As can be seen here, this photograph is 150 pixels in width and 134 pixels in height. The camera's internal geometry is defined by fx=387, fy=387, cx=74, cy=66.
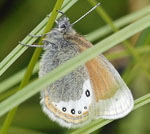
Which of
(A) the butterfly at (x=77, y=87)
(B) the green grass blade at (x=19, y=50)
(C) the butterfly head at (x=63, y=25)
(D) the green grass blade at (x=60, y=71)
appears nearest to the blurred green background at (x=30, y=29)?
(A) the butterfly at (x=77, y=87)

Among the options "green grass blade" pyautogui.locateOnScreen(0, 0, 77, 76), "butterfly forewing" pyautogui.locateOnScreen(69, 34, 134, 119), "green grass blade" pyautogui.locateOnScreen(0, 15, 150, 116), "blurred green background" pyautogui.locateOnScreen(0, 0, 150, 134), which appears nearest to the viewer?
"green grass blade" pyautogui.locateOnScreen(0, 15, 150, 116)

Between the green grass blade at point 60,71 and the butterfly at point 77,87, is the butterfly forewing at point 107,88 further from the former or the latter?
the green grass blade at point 60,71

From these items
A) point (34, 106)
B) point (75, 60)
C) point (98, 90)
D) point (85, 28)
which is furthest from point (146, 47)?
point (75, 60)

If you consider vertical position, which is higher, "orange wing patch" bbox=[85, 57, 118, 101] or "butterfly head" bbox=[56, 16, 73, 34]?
"butterfly head" bbox=[56, 16, 73, 34]

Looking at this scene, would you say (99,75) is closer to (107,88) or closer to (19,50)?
(107,88)

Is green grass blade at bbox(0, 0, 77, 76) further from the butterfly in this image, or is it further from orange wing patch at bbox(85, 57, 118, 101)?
orange wing patch at bbox(85, 57, 118, 101)

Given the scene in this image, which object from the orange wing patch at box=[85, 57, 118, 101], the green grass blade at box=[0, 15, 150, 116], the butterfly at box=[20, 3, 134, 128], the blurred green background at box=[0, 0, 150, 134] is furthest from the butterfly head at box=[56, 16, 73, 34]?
the blurred green background at box=[0, 0, 150, 134]

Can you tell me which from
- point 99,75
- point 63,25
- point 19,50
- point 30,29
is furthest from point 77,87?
point 30,29
